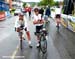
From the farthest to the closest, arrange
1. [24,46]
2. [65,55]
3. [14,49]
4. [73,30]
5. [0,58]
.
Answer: [73,30] < [24,46] < [14,49] < [65,55] < [0,58]

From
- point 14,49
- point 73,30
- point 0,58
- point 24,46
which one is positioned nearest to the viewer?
point 0,58

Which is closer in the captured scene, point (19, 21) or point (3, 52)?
point (3, 52)

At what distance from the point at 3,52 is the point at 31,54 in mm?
1268

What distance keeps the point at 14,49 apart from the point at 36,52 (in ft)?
4.42

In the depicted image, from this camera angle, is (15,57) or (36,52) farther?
(36,52)

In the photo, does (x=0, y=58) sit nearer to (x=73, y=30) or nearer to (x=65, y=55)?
(x=65, y=55)

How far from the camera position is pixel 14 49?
13.3 metres

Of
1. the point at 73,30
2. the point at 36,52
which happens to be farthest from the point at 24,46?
the point at 73,30

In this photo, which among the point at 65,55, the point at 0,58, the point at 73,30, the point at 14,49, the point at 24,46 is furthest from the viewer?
the point at 73,30

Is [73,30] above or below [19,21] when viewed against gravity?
below

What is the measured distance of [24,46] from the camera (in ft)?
46.4

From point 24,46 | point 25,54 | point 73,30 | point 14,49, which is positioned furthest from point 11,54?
point 73,30

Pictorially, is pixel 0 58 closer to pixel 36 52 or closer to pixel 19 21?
pixel 36 52

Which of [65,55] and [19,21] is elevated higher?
[19,21]
